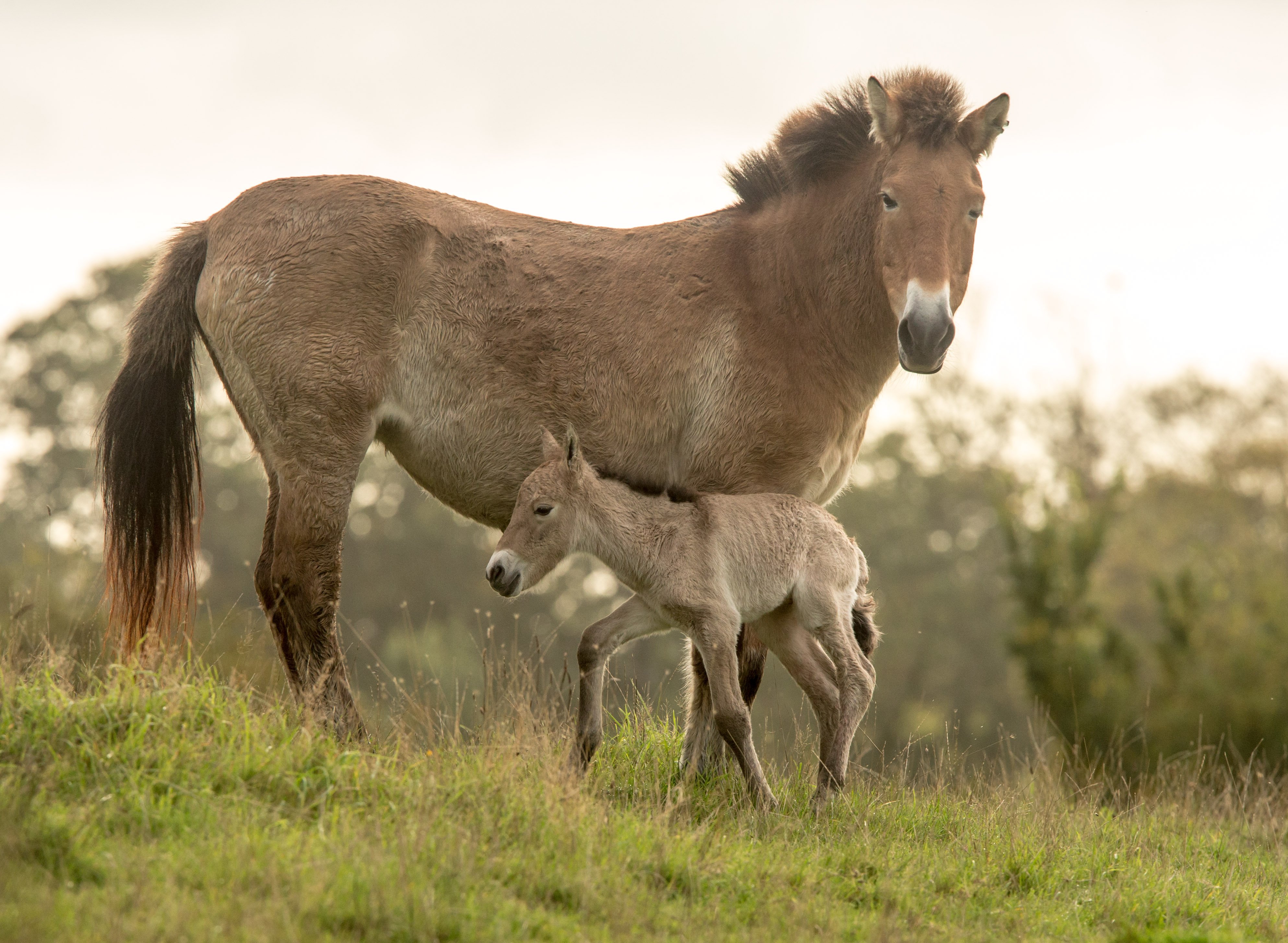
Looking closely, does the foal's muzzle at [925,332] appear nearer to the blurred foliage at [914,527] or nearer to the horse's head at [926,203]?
the horse's head at [926,203]

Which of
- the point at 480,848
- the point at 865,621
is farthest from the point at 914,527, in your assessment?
the point at 480,848

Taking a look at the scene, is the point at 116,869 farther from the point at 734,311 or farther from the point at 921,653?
the point at 921,653

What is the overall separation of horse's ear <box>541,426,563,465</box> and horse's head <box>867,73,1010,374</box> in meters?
1.74

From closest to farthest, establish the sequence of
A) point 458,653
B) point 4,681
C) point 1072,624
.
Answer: point 4,681 < point 1072,624 < point 458,653

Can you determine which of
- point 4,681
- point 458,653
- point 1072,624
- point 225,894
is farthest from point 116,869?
point 458,653

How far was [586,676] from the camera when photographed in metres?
5.79

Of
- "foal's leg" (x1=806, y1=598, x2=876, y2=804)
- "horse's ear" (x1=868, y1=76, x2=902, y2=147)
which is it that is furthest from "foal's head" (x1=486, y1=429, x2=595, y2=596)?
"horse's ear" (x1=868, y1=76, x2=902, y2=147)

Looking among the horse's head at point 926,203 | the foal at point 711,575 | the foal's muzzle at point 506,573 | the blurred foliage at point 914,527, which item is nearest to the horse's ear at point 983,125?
the horse's head at point 926,203

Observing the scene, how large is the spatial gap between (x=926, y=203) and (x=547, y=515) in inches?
97.3

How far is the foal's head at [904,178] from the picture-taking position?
592 centimetres

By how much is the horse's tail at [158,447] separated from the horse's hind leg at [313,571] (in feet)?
2.34

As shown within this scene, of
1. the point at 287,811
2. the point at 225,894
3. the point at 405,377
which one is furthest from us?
the point at 405,377

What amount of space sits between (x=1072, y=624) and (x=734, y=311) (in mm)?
14788

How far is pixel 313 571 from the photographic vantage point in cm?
626
